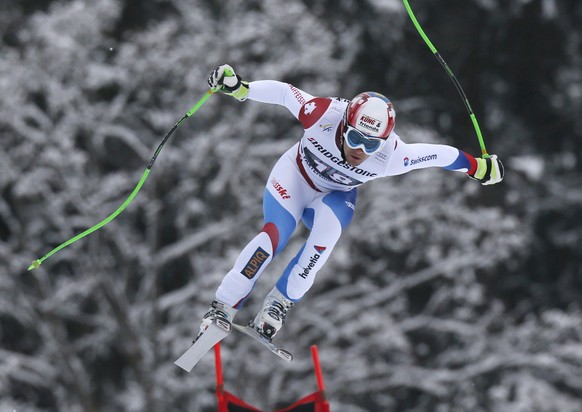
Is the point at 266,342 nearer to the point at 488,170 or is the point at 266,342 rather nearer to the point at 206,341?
the point at 206,341


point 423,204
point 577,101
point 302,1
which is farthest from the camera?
point 577,101

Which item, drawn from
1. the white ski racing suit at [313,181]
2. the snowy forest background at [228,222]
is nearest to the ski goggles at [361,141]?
the white ski racing suit at [313,181]

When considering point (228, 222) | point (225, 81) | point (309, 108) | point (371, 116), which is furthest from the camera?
point (228, 222)

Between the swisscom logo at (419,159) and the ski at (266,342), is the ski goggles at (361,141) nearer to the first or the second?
the swisscom logo at (419,159)

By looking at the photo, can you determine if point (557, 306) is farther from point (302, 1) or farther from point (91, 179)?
point (91, 179)

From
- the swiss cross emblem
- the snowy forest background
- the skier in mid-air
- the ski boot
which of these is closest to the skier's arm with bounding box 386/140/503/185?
the skier in mid-air

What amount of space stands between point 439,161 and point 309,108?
89cm

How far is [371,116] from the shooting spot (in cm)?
698

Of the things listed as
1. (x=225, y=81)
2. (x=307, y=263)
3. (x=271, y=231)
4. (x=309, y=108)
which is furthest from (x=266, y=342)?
(x=225, y=81)

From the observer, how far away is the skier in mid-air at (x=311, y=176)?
727 centimetres

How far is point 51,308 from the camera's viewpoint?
17797mm

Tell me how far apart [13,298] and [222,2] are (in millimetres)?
5753

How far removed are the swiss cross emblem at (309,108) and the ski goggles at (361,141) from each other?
0.35m

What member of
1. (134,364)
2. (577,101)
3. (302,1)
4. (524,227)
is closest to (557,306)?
(524,227)
